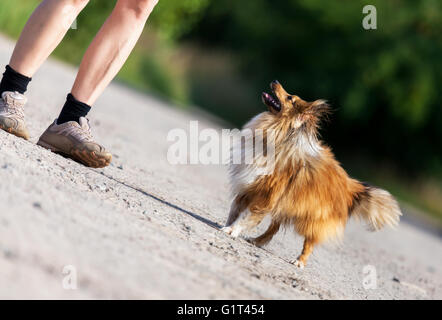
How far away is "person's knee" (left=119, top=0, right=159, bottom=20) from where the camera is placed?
15.1 ft

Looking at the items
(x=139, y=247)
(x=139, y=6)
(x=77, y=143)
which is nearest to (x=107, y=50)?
(x=139, y=6)

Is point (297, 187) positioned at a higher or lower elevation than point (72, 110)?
higher

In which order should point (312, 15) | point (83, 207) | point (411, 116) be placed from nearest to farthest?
point (83, 207)
point (411, 116)
point (312, 15)

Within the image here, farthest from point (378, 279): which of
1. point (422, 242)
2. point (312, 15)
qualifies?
point (312, 15)

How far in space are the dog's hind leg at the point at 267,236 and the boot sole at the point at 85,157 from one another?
1.26 meters

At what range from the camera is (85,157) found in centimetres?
475

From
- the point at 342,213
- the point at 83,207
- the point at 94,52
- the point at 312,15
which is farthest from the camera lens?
the point at 312,15

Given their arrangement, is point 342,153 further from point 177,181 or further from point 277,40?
point 177,181

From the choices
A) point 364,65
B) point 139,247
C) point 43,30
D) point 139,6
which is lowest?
point 139,247

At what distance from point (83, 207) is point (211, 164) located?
654 centimetres

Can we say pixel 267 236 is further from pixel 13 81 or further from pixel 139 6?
pixel 13 81

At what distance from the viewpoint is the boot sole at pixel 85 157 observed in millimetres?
4707

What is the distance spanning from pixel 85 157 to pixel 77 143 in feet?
0.36

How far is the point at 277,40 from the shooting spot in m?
25.3
